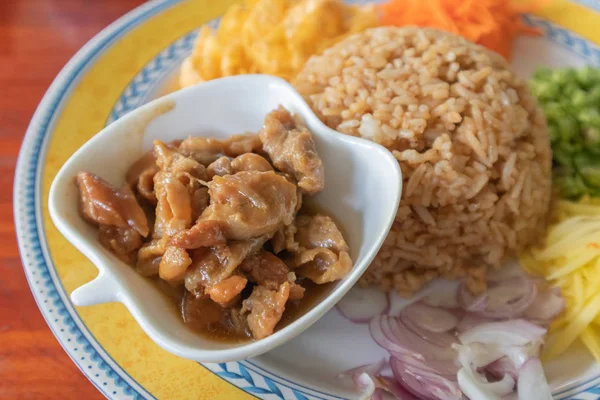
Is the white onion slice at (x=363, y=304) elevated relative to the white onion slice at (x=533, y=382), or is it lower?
lower

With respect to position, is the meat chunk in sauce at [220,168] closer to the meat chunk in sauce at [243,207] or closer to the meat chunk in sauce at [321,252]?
the meat chunk in sauce at [243,207]

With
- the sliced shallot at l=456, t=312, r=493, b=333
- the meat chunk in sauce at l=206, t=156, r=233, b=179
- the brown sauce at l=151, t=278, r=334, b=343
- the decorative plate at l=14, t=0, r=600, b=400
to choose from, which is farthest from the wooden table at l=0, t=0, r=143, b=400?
the sliced shallot at l=456, t=312, r=493, b=333

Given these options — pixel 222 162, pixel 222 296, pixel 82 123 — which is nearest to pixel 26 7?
pixel 82 123

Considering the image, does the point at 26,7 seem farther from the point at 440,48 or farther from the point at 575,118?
the point at 575,118

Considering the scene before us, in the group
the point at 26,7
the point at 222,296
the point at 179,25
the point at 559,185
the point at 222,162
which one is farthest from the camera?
the point at 26,7

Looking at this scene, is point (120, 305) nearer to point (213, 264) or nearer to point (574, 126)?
point (213, 264)

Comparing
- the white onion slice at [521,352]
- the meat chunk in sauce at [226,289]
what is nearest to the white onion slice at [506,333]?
the white onion slice at [521,352]

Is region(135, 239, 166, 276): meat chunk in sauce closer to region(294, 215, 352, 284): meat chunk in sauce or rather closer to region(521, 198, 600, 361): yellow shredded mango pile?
region(294, 215, 352, 284): meat chunk in sauce
